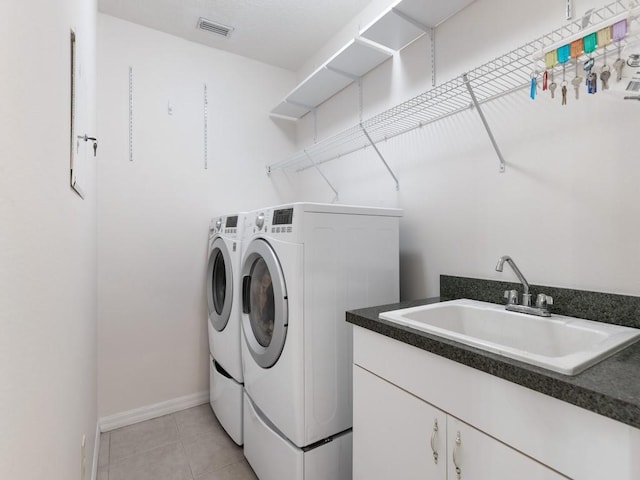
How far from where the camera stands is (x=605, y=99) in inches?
46.6

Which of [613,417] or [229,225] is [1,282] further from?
[229,225]

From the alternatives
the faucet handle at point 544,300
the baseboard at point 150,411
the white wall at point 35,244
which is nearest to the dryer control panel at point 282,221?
the white wall at point 35,244

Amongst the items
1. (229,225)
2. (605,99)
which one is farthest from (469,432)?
(229,225)

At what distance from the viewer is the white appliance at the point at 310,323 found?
56.0 inches

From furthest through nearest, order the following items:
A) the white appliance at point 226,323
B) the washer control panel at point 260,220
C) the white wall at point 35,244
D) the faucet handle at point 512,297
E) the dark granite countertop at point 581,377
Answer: the white appliance at point 226,323, the washer control panel at point 260,220, the faucet handle at point 512,297, the dark granite countertop at point 581,377, the white wall at point 35,244

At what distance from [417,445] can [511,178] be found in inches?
45.4

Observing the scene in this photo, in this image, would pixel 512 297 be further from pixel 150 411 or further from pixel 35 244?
pixel 150 411

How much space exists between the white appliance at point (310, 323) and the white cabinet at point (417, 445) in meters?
0.22

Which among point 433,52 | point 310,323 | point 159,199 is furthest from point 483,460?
point 159,199

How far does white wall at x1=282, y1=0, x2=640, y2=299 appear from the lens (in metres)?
1.18

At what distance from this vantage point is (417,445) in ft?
3.41

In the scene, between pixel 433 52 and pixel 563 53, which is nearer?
pixel 563 53

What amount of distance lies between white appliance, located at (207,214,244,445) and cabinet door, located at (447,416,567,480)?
→ 1344 millimetres

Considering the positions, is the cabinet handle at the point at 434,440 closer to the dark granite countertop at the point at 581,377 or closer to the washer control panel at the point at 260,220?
the dark granite countertop at the point at 581,377
